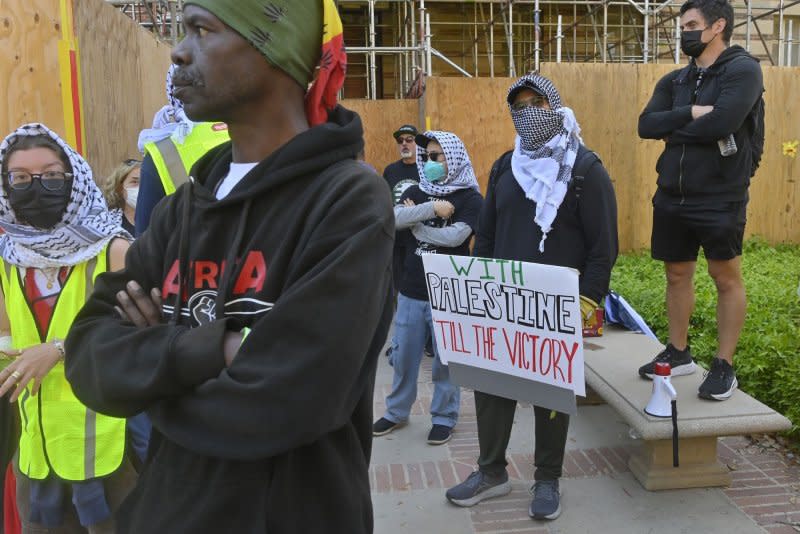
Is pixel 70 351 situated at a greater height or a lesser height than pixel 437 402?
greater

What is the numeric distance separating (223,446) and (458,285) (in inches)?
93.5

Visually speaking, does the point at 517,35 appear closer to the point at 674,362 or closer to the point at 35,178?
the point at 674,362

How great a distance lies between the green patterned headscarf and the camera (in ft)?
4.58

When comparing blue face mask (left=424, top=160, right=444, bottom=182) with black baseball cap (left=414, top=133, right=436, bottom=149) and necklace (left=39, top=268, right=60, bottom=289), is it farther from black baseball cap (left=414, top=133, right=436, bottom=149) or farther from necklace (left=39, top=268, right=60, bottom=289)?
necklace (left=39, top=268, right=60, bottom=289)

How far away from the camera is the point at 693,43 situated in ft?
12.5

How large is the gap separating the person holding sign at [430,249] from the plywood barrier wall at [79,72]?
2.37 meters

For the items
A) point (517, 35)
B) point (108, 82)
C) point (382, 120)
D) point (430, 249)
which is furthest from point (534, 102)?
point (517, 35)

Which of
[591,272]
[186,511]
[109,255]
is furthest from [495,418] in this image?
[186,511]

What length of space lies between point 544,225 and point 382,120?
752 centimetres

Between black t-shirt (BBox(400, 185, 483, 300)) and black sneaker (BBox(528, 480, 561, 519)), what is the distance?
60.5 inches

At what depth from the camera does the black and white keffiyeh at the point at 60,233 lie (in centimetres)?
243

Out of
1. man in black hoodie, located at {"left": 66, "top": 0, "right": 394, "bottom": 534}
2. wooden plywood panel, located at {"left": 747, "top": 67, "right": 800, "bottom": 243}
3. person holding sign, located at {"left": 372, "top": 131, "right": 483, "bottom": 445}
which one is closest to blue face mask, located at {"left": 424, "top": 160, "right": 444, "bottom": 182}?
person holding sign, located at {"left": 372, "top": 131, "right": 483, "bottom": 445}

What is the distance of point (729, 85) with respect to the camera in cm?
369

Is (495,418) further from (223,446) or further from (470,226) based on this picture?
(223,446)
